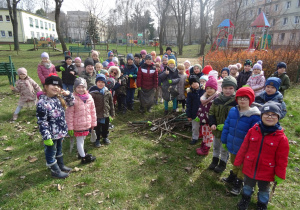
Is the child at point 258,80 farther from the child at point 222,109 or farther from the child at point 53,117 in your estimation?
the child at point 53,117

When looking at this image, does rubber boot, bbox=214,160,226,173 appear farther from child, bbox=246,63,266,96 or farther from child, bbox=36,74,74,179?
child, bbox=246,63,266,96

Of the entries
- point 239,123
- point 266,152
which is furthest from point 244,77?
point 266,152

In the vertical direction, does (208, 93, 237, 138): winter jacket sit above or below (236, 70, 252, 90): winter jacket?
below

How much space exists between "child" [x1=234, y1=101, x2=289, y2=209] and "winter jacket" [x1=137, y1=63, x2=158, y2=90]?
4564mm

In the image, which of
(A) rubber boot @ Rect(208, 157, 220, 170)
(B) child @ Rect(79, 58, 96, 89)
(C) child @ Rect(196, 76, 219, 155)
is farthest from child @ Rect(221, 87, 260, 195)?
(B) child @ Rect(79, 58, 96, 89)

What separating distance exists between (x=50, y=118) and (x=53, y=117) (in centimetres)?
5

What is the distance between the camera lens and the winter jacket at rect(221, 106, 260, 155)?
300 cm

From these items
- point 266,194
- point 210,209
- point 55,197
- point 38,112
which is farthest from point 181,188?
point 38,112

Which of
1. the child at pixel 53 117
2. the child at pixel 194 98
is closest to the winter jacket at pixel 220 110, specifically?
the child at pixel 194 98

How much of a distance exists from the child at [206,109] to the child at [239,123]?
3.46 feet

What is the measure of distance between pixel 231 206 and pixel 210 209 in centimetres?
36

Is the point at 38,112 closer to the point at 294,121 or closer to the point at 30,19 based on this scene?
the point at 294,121

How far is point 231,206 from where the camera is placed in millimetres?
3178

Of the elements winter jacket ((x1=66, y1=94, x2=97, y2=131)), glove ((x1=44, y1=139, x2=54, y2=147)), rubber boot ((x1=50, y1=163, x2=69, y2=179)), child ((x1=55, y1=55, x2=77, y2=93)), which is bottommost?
rubber boot ((x1=50, y1=163, x2=69, y2=179))
